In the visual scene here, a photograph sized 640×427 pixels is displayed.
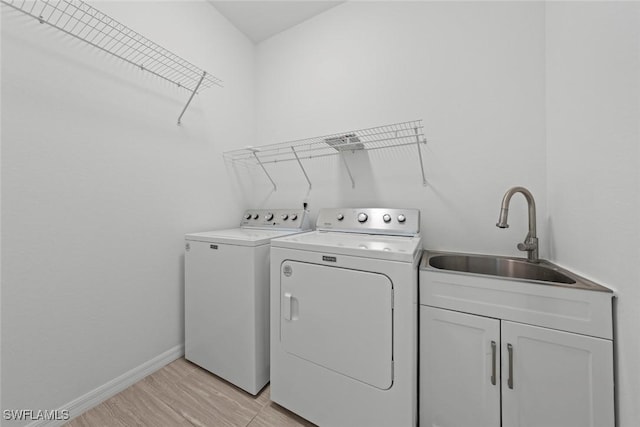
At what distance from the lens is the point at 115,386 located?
1454mm

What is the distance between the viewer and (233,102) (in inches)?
91.9

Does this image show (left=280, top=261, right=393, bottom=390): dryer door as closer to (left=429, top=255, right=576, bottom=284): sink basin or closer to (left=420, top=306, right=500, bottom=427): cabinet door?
(left=420, top=306, right=500, bottom=427): cabinet door

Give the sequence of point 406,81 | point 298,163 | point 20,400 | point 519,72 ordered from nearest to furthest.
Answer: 1. point 20,400
2. point 519,72
3. point 406,81
4. point 298,163

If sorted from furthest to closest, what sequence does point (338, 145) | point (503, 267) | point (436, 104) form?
point (338, 145), point (436, 104), point (503, 267)

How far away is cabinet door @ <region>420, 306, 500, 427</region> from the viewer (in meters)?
1.06

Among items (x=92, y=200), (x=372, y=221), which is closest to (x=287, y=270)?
(x=372, y=221)

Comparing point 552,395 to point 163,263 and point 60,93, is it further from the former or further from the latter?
point 60,93

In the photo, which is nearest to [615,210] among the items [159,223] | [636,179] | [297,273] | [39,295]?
[636,179]

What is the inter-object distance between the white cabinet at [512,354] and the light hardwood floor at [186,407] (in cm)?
80

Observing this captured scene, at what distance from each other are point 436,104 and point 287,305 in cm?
174

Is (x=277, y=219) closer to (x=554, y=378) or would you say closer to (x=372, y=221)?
(x=372, y=221)

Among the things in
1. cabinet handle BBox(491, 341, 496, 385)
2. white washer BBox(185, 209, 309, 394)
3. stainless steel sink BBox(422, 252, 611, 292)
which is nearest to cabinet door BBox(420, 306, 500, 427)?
cabinet handle BBox(491, 341, 496, 385)

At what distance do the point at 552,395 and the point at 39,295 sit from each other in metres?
2.41

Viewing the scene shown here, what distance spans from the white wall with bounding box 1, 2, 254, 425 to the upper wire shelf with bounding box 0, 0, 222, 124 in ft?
0.24
